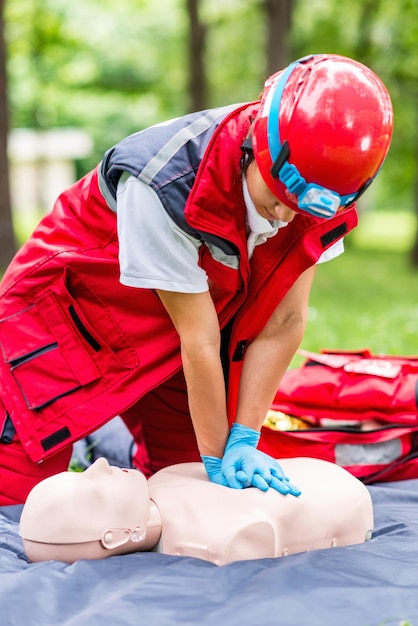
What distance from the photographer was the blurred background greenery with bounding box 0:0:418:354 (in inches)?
362

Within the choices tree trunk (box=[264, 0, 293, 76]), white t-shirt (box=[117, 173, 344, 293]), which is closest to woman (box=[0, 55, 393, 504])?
white t-shirt (box=[117, 173, 344, 293])

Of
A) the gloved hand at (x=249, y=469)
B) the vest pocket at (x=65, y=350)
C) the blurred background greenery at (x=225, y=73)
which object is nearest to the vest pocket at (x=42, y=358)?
the vest pocket at (x=65, y=350)

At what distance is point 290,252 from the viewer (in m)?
2.63

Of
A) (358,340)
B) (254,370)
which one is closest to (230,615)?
(254,370)

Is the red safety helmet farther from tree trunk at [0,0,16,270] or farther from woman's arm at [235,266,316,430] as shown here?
tree trunk at [0,0,16,270]

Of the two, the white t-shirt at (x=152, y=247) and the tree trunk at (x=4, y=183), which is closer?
the white t-shirt at (x=152, y=247)

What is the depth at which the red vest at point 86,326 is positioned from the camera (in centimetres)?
274

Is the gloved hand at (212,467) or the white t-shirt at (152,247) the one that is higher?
the white t-shirt at (152,247)

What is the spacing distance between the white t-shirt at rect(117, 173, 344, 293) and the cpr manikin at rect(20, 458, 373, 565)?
536 mm

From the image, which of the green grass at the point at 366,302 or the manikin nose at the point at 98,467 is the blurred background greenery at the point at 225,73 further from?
the manikin nose at the point at 98,467

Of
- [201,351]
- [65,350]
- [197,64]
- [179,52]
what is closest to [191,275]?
[201,351]

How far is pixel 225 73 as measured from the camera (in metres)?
17.8

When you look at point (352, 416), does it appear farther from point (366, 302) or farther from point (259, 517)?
point (366, 302)

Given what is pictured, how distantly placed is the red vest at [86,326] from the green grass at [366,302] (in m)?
2.23
